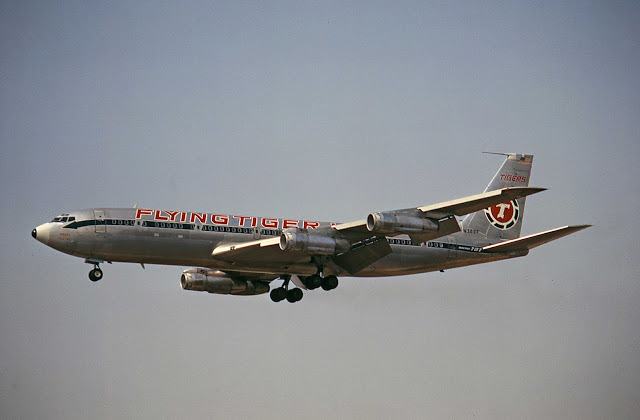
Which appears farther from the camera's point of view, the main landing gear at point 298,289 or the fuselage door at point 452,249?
the fuselage door at point 452,249

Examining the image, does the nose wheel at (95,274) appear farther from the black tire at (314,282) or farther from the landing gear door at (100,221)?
the black tire at (314,282)

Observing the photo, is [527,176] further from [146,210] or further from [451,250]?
[146,210]

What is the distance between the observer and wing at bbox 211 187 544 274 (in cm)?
4938

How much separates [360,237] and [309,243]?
325 centimetres

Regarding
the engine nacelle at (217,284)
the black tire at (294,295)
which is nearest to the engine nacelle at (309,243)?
the black tire at (294,295)

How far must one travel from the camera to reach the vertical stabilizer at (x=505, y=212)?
6069 centimetres

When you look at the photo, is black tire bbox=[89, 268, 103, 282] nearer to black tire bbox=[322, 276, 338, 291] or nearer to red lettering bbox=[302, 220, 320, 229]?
red lettering bbox=[302, 220, 320, 229]

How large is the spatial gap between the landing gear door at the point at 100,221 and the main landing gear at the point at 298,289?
39.1 ft

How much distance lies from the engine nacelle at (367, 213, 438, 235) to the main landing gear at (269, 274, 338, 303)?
6.18 m

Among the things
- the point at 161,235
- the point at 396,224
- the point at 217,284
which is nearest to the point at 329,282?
the point at 396,224

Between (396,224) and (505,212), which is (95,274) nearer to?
(396,224)

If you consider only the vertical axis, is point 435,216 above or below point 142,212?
below

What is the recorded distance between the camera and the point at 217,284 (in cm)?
6028

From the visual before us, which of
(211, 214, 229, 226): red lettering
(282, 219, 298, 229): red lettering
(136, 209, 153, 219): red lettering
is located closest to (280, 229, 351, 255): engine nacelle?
(282, 219, 298, 229): red lettering
